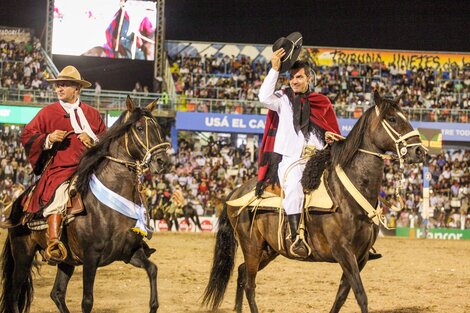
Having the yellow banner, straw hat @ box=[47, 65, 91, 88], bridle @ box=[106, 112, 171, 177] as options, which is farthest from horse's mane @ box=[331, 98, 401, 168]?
the yellow banner

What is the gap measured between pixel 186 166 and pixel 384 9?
20477 millimetres

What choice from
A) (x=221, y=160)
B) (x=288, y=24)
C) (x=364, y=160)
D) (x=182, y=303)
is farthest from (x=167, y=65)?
(x=364, y=160)

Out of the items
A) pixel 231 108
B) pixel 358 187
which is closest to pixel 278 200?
pixel 358 187

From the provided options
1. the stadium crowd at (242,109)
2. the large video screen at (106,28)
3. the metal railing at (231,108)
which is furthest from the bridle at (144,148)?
the large video screen at (106,28)

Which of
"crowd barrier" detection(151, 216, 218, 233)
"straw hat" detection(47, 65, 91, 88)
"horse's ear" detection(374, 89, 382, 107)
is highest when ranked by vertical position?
"straw hat" detection(47, 65, 91, 88)

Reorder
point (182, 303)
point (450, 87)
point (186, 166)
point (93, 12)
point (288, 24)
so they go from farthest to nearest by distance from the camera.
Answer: point (288, 24) < point (450, 87) < point (93, 12) < point (186, 166) < point (182, 303)

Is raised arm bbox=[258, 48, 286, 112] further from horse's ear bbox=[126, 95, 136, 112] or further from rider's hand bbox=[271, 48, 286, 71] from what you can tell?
horse's ear bbox=[126, 95, 136, 112]

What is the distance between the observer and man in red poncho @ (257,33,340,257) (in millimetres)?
7586

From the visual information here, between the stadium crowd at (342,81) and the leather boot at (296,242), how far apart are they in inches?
1064

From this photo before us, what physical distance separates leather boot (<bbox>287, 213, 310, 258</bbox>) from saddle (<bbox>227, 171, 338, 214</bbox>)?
7.1 inches

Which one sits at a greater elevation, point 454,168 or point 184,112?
point 184,112

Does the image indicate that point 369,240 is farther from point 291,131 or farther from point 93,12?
point 93,12

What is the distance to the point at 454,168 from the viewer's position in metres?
31.5

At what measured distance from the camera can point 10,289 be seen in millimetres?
7988
